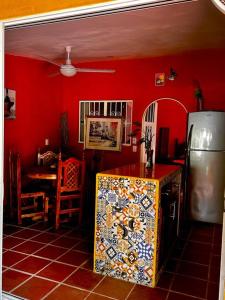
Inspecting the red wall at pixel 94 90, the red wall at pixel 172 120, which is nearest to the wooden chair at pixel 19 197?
the red wall at pixel 94 90

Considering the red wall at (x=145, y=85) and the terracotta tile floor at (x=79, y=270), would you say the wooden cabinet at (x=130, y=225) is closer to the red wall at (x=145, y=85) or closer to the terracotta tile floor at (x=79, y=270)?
the terracotta tile floor at (x=79, y=270)

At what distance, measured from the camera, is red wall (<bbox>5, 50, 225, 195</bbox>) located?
4.52m

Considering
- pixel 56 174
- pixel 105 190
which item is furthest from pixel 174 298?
pixel 56 174

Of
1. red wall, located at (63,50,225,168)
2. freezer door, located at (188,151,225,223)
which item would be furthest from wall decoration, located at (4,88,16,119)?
freezer door, located at (188,151,225,223)

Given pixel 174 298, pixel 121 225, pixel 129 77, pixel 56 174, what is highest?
pixel 129 77

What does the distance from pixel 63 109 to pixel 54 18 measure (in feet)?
13.0

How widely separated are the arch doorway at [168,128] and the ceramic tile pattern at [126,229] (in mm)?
3152

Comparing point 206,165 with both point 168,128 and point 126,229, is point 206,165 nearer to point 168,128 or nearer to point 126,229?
point 168,128

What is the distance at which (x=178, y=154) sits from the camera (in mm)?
5785

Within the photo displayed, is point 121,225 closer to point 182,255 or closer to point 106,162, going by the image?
point 182,255

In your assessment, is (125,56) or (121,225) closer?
(121,225)

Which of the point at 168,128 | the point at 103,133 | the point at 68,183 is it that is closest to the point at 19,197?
the point at 68,183

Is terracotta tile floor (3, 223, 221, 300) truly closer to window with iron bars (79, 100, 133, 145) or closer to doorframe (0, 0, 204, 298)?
doorframe (0, 0, 204, 298)

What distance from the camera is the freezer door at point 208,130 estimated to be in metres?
4.11
